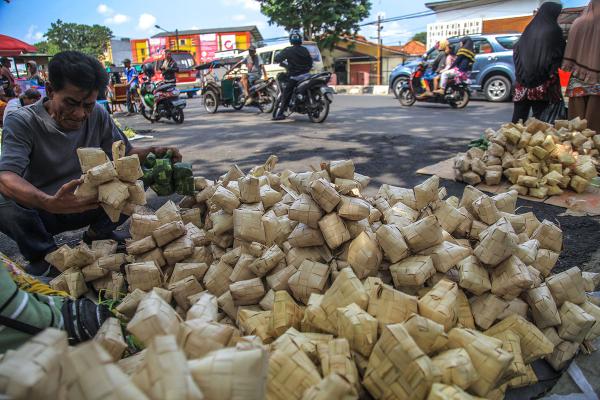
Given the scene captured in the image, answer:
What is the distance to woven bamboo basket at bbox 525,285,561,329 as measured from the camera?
1467 mm

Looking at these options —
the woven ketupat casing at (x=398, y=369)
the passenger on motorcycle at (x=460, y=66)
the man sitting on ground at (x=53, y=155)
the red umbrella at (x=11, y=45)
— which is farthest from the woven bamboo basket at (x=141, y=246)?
the red umbrella at (x=11, y=45)

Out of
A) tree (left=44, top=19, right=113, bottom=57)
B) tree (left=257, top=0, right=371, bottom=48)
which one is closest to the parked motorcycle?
tree (left=257, top=0, right=371, bottom=48)

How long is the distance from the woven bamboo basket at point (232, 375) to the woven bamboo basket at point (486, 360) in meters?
0.63

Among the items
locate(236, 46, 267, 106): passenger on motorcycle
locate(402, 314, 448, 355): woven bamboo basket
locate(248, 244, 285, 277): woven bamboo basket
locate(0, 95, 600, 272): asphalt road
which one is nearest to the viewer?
locate(402, 314, 448, 355): woven bamboo basket

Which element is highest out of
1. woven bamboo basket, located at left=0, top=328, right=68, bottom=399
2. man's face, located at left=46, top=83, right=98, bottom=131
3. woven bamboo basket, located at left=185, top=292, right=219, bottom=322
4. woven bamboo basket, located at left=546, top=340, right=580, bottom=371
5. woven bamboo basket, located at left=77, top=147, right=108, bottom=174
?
man's face, located at left=46, top=83, right=98, bottom=131

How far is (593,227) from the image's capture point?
2822 mm

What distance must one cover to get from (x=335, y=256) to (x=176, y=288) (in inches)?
25.3

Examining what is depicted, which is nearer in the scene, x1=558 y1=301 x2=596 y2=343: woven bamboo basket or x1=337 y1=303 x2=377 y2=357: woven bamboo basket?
x1=337 y1=303 x2=377 y2=357: woven bamboo basket

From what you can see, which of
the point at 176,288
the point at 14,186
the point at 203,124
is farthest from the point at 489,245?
the point at 203,124

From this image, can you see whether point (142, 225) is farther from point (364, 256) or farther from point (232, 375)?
point (232, 375)

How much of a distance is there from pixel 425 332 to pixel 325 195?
0.63 meters

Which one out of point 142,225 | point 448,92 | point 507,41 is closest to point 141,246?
point 142,225

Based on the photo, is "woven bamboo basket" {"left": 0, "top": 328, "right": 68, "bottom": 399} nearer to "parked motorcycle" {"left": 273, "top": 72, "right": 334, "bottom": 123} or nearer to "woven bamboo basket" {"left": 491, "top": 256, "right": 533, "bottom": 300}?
"woven bamboo basket" {"left": 491, "top": 256, "right": 533, "bottom": 300}

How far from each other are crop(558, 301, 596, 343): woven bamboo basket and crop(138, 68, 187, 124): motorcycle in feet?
30.7
